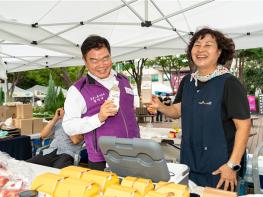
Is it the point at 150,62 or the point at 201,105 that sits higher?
the point at 150,62

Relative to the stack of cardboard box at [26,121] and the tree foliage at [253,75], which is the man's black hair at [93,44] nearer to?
the stack of cardboard box at [26,121]

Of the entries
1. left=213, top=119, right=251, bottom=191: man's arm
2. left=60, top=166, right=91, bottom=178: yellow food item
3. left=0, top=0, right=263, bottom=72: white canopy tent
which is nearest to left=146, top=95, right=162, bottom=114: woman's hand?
left=213, top=119, right=251, bottom=191: man's arm

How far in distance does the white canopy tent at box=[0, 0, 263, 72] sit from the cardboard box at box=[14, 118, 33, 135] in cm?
146

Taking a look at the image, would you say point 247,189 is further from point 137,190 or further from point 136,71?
point 136,71

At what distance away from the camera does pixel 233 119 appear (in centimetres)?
187

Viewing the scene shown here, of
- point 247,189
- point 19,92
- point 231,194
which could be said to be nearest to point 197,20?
point 247,189

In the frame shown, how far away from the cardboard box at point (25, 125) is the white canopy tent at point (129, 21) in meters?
Result: 1.46

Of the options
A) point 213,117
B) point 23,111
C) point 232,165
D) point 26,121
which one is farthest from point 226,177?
point 23,111

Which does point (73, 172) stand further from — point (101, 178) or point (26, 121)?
point (26, 121)

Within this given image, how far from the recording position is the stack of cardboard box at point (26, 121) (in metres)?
5.48

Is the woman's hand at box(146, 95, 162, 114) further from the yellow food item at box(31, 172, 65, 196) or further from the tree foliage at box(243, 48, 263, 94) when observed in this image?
the tree foliage at box(243, 48, 263, 94)

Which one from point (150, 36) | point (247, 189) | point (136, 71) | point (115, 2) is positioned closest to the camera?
point (247, 189)

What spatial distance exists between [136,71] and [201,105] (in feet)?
51.9

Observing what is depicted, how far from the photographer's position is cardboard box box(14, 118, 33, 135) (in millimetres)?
5461
